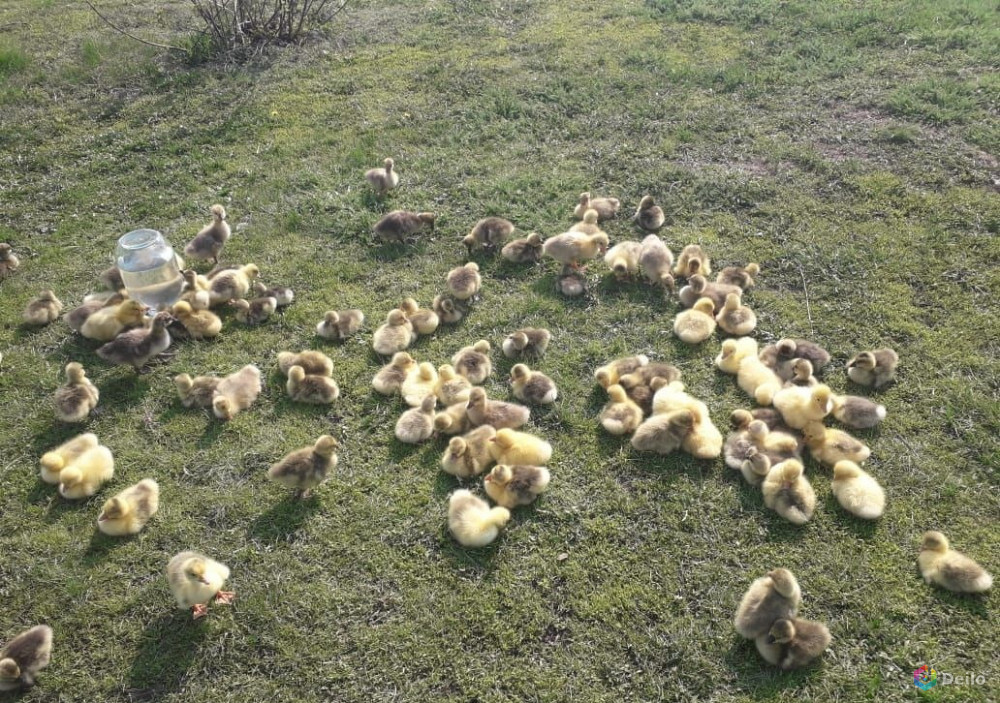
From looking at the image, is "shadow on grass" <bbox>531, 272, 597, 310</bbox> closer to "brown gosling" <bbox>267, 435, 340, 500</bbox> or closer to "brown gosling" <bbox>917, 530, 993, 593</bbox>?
"brown gosling" <bbox>267, 435, 340, 500</bbox>

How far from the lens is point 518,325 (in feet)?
22.9

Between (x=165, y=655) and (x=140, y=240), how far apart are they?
4339 millimetres

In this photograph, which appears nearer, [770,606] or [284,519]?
[770,606]

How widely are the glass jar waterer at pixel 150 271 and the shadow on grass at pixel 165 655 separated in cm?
340

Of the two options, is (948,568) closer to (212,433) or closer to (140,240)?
(212,433)

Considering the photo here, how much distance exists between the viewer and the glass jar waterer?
22.2ft

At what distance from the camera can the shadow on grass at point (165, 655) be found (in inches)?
170

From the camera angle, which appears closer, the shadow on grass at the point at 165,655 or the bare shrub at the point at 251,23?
the shadow on grass at the point at 165,655

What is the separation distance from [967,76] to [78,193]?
1307 centimetres

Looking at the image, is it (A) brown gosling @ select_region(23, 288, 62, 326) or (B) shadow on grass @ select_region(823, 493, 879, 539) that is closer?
(B) shadow on grass @ select_region(823, 493, 879, 539)

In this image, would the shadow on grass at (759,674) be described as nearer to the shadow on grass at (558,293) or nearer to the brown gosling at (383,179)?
the shadow on grass at (558,293)

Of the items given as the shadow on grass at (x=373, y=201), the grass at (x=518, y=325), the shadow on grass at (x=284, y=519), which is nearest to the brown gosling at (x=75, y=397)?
the grass at (x=518, y=325)

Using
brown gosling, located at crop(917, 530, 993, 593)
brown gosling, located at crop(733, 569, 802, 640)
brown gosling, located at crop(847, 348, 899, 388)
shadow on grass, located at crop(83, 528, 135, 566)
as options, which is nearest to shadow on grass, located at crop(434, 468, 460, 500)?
brown gosling, located at crop(733, 569, 802, 640)

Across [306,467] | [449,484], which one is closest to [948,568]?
[449,484]
